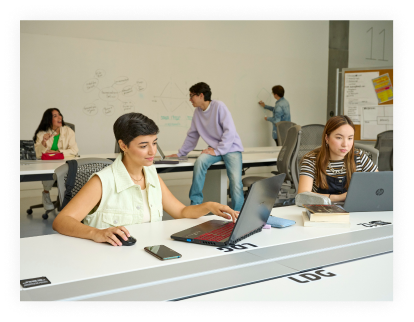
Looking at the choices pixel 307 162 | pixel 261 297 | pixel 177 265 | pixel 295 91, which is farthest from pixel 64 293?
pixel 295 91

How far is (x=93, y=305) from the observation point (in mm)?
929

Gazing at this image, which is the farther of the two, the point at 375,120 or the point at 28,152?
the point at 375,120

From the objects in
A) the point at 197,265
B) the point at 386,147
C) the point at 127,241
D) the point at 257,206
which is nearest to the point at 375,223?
the point at 257,206

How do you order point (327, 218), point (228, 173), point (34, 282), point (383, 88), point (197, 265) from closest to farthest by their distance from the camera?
point (34, 282), point (197, 265), point (327, 218), point (228, 173), point (383, 88)

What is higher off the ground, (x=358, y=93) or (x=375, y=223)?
(x=358, y=93)

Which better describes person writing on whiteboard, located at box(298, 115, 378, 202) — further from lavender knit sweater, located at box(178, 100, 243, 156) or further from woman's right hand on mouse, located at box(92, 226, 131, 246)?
lavender knit sweater, located at box(178, 100, 243, 156)

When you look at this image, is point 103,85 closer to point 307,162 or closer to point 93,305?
point 307,162

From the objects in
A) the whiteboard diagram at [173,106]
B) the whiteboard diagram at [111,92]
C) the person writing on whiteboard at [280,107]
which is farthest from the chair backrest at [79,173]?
the person writing on whiteboard at [280,107]

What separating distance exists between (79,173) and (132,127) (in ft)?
1.18

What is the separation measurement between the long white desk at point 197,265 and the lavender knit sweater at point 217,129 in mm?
2450

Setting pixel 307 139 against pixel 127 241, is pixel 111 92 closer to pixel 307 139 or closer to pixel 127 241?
pixel 307 139

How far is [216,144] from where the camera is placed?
→ 4.20m

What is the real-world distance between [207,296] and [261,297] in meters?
0.13

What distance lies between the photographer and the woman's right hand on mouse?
1.39 meters
